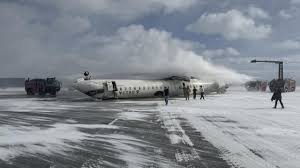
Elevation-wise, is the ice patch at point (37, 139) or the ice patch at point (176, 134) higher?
the ice patch at point (37, 139)

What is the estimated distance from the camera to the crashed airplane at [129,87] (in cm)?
4006

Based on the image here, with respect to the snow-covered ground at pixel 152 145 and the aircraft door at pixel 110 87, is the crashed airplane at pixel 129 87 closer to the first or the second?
the aircraft door at pixel 110 87

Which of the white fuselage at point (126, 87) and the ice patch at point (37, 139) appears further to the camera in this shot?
the white fuselage at point (126, 87)

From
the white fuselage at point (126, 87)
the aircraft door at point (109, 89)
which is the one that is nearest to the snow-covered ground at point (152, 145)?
the white fuselage at point (126, 87)

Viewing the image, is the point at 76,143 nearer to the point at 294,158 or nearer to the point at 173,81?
Result: the point at 294,158

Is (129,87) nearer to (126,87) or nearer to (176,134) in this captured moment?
(126,87)

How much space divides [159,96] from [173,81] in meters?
2.95

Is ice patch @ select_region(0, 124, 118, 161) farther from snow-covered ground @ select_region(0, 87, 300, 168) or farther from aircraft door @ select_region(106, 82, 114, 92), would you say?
aircraft door @ select_region(106, 82, 114, 92)

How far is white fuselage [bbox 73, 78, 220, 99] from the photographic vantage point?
131 ft

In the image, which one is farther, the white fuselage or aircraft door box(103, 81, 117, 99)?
aircraft door box(103, 81, 117, 99)

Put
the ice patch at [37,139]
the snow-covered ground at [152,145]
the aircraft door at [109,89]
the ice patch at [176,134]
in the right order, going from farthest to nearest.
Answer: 1. the aircraft door at [109,89]
2. the ice patch at [176,134]
3. the ice patch at [37,139]
4. the snow-covered ground at [152,145]

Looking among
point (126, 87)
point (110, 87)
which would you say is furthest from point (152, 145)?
point (126, 87)

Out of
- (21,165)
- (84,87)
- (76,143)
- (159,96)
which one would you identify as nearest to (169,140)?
(76,143)

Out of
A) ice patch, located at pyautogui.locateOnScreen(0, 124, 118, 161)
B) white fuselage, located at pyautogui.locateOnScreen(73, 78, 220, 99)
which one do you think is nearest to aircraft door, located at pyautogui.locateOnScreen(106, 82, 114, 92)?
white fuselage, located at pyautogui.locateOnScreen(73, 78, 220, 99)
